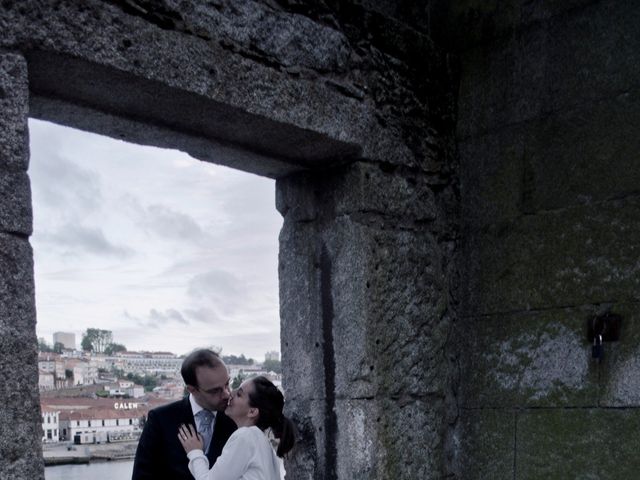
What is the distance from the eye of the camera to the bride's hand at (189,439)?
2512 mm

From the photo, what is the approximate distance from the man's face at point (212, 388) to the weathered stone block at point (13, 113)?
3.64 feet

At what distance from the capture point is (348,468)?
2545mm

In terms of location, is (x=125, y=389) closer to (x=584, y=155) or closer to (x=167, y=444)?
(x=167, y=444)

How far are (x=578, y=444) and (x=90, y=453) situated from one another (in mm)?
50782

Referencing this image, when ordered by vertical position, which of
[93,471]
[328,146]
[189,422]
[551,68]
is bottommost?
[93,471]

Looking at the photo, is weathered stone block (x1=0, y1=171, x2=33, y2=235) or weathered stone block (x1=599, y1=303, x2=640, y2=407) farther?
weathered stone block (x1=599, y1=303, x2=640, y2=407)

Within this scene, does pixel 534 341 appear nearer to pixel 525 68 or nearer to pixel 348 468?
pixel 348 468

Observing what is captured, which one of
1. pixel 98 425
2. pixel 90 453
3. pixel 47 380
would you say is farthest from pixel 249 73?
pixel 47 380

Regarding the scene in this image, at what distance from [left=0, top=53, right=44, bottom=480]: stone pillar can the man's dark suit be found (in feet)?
2.99

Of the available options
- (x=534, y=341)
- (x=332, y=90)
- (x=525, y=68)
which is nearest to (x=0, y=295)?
(x=332, y=90)

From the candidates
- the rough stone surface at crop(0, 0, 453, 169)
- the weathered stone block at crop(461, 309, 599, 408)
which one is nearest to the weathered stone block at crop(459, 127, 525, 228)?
the rough stone surface at crop(0, 0, 453, 169)

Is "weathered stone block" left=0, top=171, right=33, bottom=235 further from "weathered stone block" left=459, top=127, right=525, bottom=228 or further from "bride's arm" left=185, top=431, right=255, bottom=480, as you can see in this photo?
"weathered stone block" left=459, top=127, right=525, bottom=228

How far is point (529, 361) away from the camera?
2.65 meters

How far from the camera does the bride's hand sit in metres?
2.51
